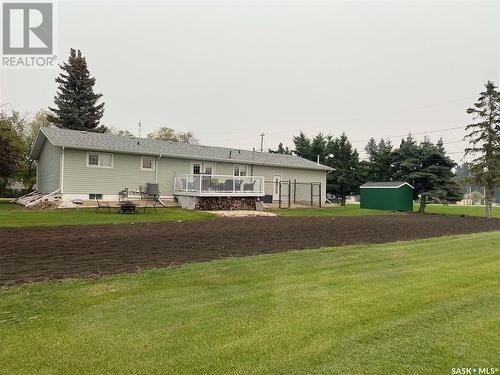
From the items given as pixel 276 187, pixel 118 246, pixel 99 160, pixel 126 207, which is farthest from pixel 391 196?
pixel 118 246

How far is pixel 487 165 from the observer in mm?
26453

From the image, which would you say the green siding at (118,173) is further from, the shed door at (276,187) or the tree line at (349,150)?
the tree line at (349,150)

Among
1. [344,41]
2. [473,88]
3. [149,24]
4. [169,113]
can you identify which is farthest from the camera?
[169,113]

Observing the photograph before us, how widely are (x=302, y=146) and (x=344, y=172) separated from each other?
323 inches

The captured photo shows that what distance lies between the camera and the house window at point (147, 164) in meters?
23.0

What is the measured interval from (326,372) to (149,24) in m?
19.7

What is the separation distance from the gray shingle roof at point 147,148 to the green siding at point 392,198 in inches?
224

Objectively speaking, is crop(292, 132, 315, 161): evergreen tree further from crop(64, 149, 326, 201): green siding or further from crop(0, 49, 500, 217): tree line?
crop(64, 149, 326, 201): green siding

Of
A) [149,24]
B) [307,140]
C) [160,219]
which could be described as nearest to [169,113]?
[307,140]

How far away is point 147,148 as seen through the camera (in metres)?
23.8

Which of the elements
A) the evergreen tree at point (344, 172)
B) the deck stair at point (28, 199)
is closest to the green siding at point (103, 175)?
the deck stair at point (28, 199)

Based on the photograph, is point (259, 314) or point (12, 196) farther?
point (12, 196)

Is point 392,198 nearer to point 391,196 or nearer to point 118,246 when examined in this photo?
point 391,196

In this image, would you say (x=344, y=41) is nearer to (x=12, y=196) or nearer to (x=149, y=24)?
(x=149, y=24)
